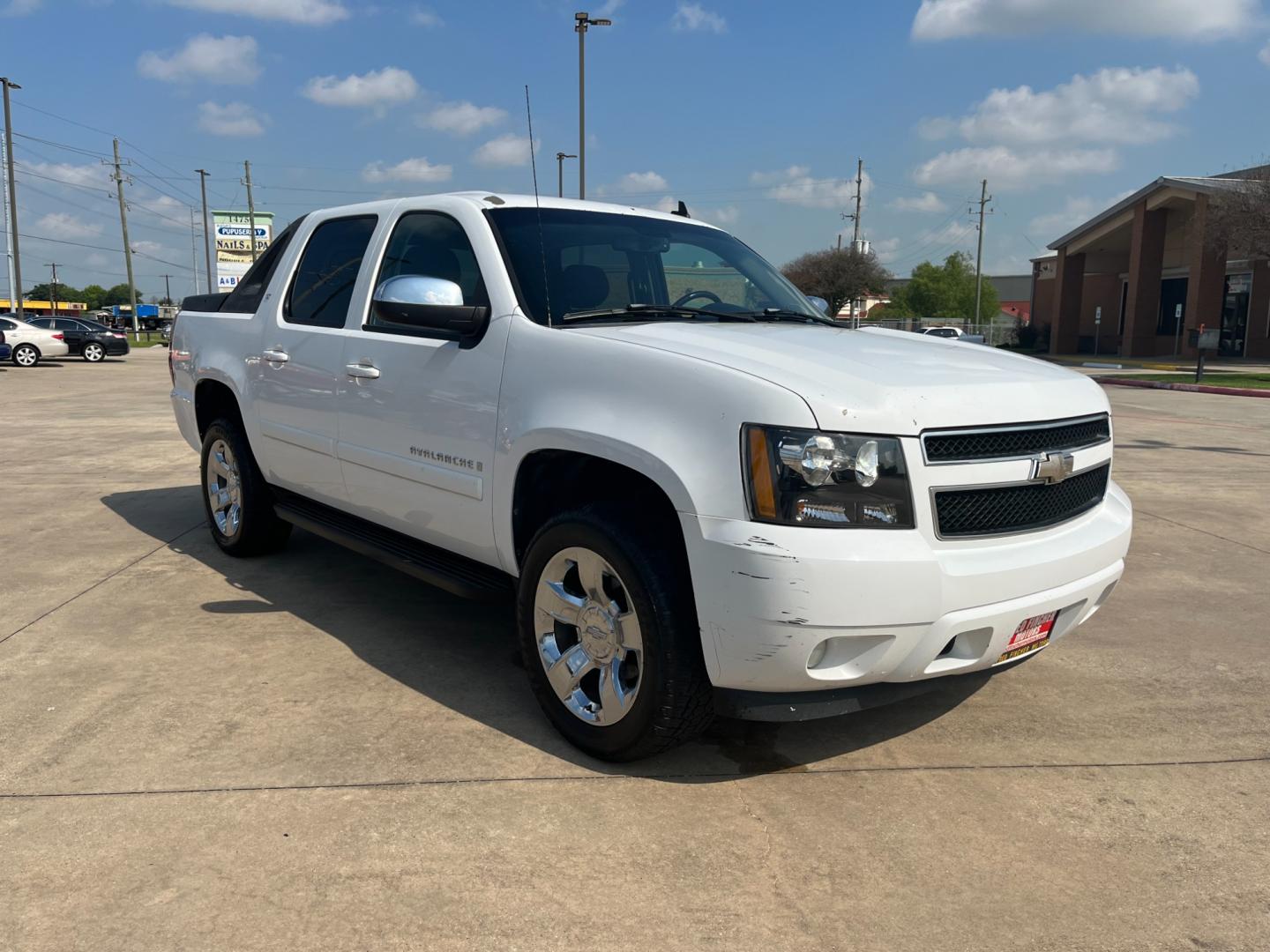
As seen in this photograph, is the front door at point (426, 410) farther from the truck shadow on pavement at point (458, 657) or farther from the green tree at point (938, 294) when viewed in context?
the green tree at point (938, 294)

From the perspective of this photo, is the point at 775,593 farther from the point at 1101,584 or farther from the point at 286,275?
the point at 286,275

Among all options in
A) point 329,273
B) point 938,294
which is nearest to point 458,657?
point 329,273

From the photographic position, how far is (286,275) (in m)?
5.15

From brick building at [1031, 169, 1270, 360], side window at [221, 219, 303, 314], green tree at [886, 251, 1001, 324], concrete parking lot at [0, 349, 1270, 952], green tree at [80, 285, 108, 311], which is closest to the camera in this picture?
concrete parking lot at [0, 349, 1270, 952]

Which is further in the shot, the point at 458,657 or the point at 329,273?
the point at 329,273

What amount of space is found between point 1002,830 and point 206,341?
191 inches

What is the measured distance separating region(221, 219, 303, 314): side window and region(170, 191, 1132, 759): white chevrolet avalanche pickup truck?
85 centimetres

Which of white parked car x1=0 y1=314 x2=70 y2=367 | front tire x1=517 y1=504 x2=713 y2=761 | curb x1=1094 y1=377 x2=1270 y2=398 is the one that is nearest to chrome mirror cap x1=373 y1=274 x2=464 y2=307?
front tire x1=517 y1=504 x2=713 y2=761

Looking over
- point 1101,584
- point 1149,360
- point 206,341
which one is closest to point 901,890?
point 1101,584

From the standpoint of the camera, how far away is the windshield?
3744 millimetres

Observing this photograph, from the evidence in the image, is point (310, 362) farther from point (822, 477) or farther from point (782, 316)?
point (822, 477)

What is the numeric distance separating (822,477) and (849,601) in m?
0.34

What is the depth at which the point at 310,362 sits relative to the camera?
468cm

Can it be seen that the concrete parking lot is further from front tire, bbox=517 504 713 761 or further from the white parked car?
the white parked car
